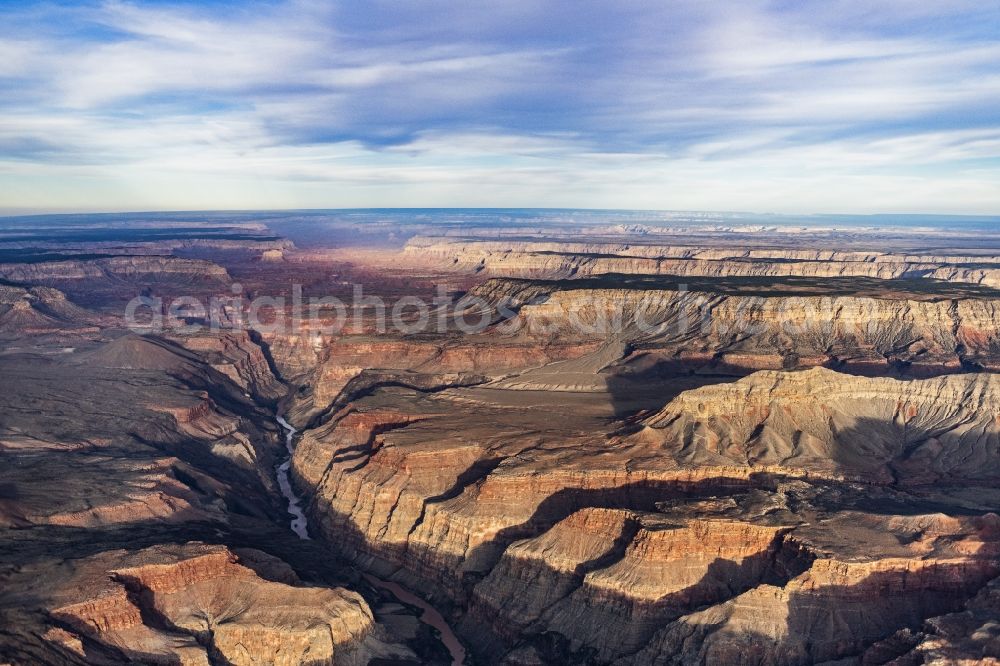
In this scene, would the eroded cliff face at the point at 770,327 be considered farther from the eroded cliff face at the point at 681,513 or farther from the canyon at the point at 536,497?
the eroded cliff face at the point at 681,513

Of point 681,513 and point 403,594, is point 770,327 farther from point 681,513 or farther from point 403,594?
point 403,594

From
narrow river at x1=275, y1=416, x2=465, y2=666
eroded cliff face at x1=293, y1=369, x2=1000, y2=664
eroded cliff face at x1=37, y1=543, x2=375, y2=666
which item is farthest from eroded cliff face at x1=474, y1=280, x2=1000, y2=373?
eroded cliff face at x1=37, y1=543, x2=375, y2=666

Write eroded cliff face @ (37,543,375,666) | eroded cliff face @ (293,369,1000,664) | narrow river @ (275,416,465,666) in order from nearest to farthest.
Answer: eroded cliff face @ (293,369,1000,664)
eroded cliff face @ (37,543,375,666)
narrow river @ (275,416,465,666)

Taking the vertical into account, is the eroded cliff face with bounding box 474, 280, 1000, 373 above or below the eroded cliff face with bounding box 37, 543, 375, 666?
above

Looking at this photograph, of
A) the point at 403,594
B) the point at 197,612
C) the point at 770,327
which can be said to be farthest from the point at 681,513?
the point at 770,327

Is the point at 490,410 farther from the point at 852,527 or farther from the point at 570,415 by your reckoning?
the point at 852,527

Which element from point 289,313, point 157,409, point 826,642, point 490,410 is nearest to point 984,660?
point 826,642

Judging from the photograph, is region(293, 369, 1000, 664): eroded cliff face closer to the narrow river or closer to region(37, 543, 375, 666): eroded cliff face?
the narrow river
